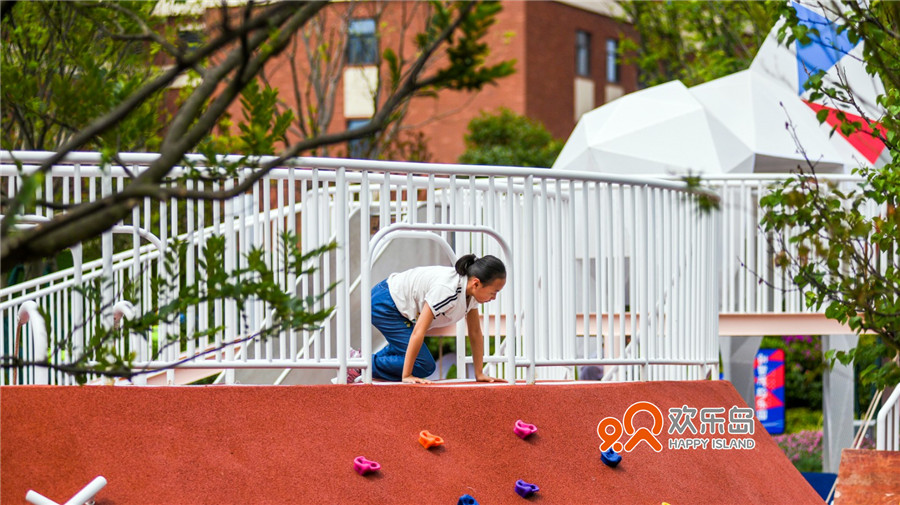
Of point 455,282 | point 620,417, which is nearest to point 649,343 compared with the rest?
point 620,417

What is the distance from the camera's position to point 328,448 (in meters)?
5.89

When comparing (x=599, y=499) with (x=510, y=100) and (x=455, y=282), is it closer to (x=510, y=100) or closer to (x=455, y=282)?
(x=455, y=282)

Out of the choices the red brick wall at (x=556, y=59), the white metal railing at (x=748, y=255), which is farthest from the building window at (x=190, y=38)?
the red brick wall at (x=556, y=59)

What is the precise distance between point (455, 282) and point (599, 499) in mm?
1574

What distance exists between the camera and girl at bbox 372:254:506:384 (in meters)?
6.87

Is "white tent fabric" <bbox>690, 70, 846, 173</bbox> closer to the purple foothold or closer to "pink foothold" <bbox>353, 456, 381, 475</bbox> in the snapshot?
the purple foothold

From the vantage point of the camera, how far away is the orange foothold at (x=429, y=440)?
6.11m

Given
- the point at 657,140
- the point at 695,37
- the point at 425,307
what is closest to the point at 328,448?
the point at 425,307

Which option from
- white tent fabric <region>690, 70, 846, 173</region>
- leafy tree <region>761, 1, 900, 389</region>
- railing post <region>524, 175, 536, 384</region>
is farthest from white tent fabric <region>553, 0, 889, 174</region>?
railing post <region>524, 175, 536, 384</region>

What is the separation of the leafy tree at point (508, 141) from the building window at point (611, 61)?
674 centimetres

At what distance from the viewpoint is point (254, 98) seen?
3.49 m

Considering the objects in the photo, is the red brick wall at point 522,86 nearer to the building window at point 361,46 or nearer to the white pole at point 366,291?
the building window at point 361,46

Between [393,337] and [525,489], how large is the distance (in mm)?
1858

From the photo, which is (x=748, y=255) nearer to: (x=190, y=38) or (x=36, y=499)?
(x=36, y=499)
